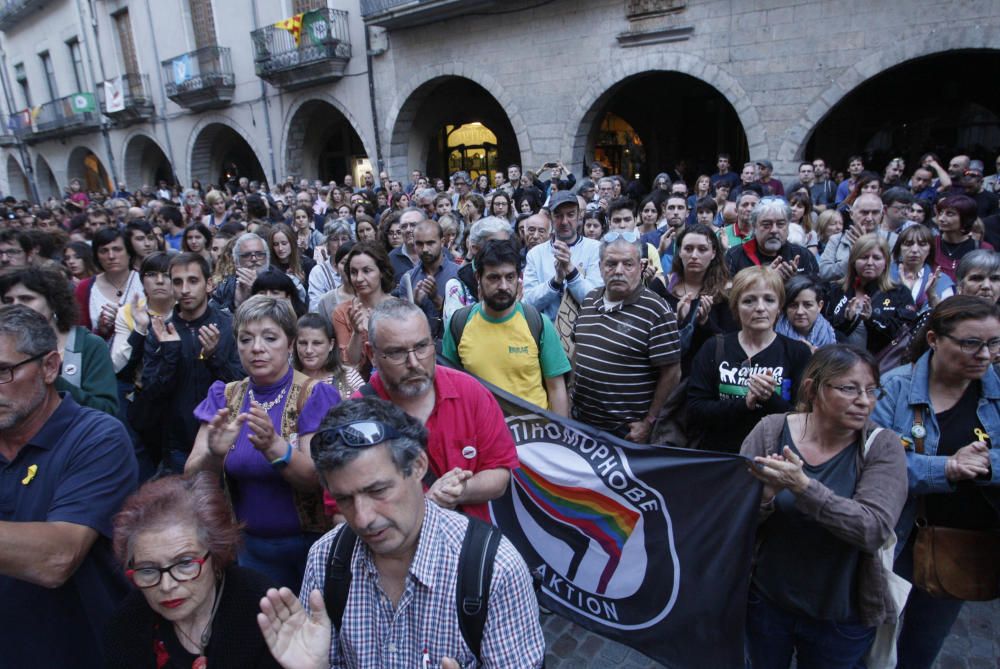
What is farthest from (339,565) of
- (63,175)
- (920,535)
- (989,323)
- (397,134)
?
(63,175)

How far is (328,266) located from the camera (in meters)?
6.09

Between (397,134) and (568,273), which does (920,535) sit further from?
(397,134)

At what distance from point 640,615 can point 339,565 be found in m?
1.66

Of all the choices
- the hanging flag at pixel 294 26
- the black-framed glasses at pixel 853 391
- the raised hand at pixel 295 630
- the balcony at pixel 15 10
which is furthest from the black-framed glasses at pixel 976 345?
the balcony at pixel 15 10

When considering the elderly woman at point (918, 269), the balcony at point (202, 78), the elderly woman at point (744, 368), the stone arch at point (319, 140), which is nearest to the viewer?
the elderly woman at point (744, 368)

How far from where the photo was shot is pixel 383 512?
1.67 m

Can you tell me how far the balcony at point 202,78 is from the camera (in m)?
20.4

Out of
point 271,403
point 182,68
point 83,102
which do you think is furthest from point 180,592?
point 83,102

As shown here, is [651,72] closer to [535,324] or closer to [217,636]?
[535,324]

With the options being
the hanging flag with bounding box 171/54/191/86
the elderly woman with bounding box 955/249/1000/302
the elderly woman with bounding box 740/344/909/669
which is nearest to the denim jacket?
the elderly woman with bounding box 740/344/909/669

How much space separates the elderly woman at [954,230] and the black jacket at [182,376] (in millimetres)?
5458

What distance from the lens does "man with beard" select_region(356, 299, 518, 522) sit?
2385 mm

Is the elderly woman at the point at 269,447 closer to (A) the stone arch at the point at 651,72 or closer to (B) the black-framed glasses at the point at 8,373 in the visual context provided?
(B) the black-framed glasses at the point at 8,373

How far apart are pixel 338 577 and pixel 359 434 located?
448 mm
